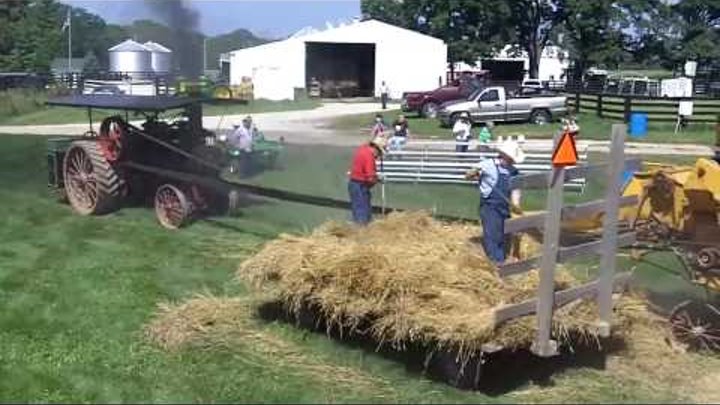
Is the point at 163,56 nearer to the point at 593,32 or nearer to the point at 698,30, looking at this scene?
the point at 593,32

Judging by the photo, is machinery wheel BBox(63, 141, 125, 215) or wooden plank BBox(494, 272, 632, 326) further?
machinery wheel BBox(63, 141, 125, 215)

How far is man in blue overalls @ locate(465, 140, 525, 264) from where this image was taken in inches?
343

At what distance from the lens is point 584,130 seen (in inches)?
1326

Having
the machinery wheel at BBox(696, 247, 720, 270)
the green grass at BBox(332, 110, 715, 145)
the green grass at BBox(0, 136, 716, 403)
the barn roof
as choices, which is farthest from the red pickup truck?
the machinery wheel at BBox(696, 247, 720, 270)

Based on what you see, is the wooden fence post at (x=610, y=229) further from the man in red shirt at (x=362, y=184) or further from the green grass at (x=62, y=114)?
the green grass at (x=62, y=114)

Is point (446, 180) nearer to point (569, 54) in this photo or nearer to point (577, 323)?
point (577, 323)

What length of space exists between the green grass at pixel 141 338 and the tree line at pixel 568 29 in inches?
2475

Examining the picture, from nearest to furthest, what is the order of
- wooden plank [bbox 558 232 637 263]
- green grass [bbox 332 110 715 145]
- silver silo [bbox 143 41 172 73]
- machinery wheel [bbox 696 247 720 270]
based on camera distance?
wooden plank [bbox 558 232 637 263]
machinery wheel [bbox 696 247 720 270]
silver silo [bbox 143 41 172 73]
green grass [bbox 332 110 715 145]

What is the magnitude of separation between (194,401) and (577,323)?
2757mm

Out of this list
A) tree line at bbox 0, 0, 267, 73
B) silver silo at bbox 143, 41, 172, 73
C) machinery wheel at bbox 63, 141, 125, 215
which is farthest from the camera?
tree line at bbox 0, 0, 267, 73

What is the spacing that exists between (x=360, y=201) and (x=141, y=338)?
166 inches

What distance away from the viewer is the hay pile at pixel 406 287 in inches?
271

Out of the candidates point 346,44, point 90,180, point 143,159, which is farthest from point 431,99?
point 90,180

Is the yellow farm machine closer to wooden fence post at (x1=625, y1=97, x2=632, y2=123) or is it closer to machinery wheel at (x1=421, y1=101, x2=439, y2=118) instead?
wooden fence post at (x1=625, y1=97, x2=632, y2=123)
